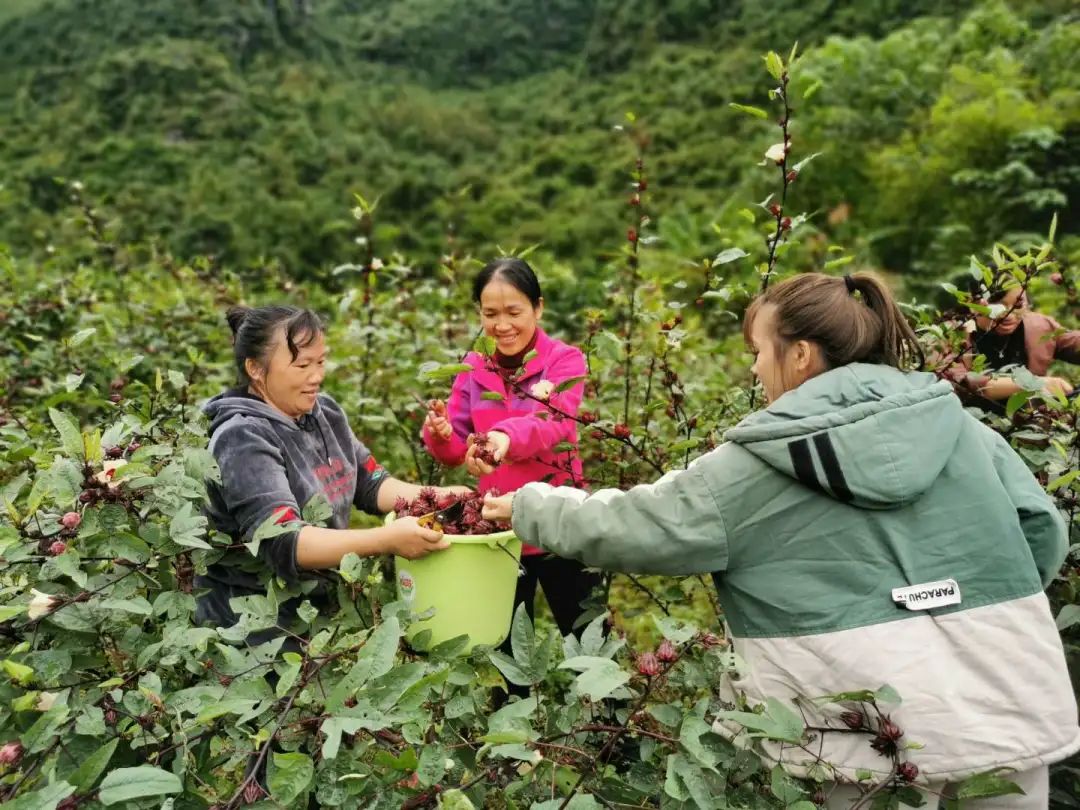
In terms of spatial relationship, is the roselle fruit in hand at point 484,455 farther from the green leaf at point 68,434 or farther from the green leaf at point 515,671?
the green leaf at point 68,434

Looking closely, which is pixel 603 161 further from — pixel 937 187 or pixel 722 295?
pixel 722 295

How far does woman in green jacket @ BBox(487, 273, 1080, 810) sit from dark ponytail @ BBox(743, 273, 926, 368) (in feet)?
0.21

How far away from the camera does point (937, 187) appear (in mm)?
12812

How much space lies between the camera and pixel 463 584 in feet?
5.22

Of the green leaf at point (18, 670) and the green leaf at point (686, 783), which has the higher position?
the green leaf at point (18, 670)

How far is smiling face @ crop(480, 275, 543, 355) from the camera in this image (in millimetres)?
2246

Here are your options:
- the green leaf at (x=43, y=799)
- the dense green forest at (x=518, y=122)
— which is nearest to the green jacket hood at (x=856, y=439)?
the green leaf at (x=43, y=799)

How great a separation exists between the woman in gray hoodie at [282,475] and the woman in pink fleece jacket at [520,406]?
0.26m

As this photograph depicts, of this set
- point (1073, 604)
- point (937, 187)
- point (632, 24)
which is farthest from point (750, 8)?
point (1073, 604)

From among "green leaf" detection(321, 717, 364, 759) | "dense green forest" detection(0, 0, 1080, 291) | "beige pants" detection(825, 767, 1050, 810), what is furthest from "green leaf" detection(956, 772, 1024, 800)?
"dense green forest" detection(0, 0, 1080, 291)

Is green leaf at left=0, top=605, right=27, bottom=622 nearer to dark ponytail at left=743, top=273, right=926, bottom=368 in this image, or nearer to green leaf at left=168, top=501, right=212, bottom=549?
green leaf at left=168, top=501, right=212, bottom=549

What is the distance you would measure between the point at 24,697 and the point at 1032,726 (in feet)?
4.74

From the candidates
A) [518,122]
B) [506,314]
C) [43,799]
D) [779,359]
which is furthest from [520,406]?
[518,122]

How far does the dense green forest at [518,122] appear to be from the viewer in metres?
12.8
